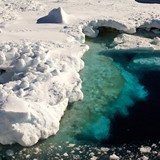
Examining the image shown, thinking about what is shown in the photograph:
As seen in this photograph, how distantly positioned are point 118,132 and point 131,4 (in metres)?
8.55

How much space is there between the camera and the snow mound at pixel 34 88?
27.8 ft

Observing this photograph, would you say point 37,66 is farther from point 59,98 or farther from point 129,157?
point 129,157

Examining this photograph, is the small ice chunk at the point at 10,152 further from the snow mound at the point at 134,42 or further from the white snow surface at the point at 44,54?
the snow mound at the point at 134,42

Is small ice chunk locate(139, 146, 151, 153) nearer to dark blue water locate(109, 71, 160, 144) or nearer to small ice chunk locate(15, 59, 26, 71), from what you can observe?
dark blue water locate(109, 71, 160, 144)

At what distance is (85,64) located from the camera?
39.6 ft

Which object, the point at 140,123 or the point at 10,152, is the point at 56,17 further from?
the point at 10,152

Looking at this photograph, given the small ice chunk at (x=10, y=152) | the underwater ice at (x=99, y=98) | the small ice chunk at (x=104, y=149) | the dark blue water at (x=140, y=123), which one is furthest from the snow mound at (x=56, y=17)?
the small ice chunk at (x=10, y=152)

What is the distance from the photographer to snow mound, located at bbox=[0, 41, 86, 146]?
27.8ft

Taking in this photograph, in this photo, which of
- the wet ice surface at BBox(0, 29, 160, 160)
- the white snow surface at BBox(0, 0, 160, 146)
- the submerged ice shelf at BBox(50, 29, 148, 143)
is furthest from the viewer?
the submerged ice shelf at BBox(50, 29, 148, 143)

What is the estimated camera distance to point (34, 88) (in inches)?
380

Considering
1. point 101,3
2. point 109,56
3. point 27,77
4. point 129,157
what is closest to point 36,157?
point 129,157

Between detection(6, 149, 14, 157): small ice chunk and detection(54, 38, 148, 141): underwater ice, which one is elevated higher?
detection(54, 38, 148, 141): underwater ice

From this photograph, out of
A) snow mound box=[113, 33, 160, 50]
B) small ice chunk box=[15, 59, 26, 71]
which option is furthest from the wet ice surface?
snow mound box=[113, 33, 160, 50]

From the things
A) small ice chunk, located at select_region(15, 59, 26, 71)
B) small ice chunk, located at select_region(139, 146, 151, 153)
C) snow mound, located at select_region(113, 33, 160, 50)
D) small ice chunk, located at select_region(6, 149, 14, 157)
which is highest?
small ice chunk, located at select_region(15, 59, 26, 71)
